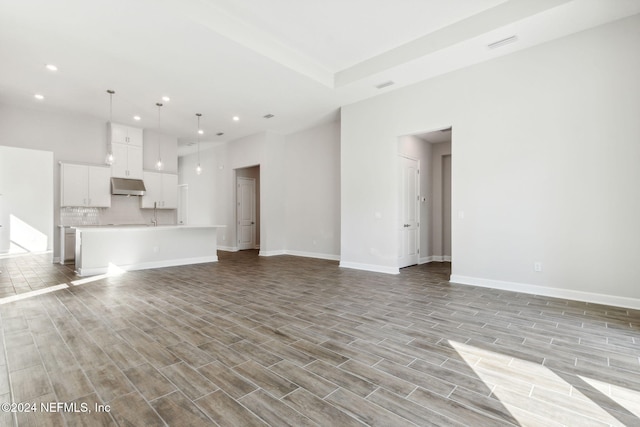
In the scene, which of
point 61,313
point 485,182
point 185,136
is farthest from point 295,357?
point 185,136

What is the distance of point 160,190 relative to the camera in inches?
342

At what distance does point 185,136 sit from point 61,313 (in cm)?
693

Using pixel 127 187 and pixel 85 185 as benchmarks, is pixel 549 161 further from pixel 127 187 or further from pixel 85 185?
pixel 85 185

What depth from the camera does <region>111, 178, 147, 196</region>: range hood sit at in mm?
7715

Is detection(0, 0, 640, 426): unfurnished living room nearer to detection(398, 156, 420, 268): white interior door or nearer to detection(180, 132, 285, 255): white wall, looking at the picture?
detection(398, 156, 420, 268): white interior door

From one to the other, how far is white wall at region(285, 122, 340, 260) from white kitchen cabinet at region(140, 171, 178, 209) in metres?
3.28

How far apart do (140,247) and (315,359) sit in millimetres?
5358

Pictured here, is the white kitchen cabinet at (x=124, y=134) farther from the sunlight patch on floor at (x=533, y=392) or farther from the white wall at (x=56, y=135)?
the sunlight patch on floor at (x=533, y=392)

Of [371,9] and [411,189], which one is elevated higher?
[371,9]

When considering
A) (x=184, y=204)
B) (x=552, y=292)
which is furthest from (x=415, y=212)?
(x=184, y=204)

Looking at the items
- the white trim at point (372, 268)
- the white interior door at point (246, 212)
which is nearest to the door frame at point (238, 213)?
the white interior door at point (246, 212)

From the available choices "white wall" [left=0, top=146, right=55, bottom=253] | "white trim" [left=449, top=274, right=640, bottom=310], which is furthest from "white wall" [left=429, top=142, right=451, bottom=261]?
"white wall" [left=0, top=146, right=55, bottom=253]

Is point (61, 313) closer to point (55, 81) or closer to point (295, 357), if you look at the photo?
point (295, 357)

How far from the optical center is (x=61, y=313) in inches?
135
